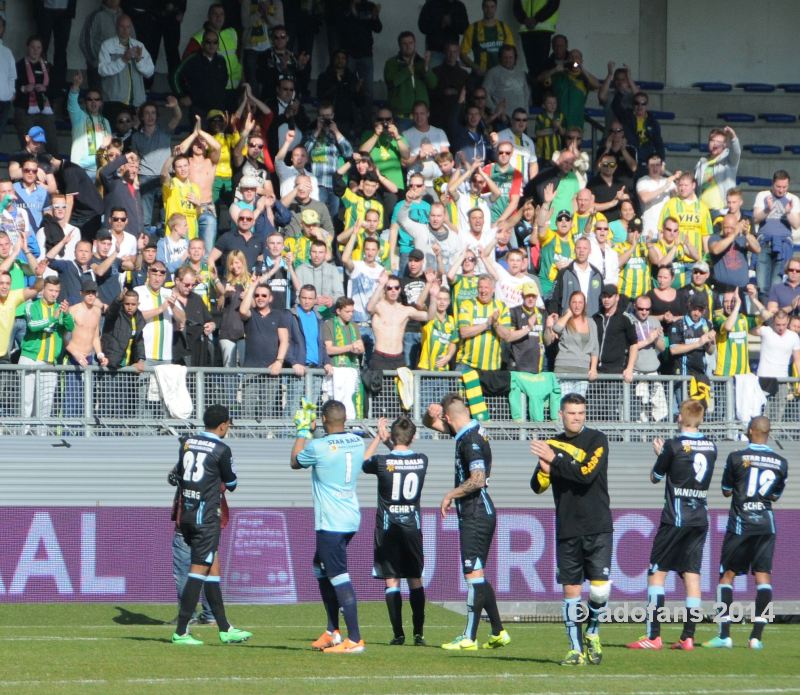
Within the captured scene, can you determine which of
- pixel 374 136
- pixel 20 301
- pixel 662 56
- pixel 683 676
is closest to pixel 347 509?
pixel 683 676

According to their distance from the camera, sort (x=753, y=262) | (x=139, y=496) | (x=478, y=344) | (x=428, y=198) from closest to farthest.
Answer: (x=139, y=496) → (x=478, y=344) → (x=428, y=198) → (x=753, y=262)

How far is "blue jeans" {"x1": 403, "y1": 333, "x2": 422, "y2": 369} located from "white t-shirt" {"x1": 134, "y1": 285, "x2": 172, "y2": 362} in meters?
2.81

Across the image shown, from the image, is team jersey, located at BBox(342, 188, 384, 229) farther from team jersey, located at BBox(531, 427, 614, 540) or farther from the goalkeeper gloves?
team jersey, located at BBox(531, 427, 614, 540)

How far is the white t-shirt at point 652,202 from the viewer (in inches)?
797

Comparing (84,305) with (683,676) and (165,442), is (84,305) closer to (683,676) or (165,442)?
(165,442)

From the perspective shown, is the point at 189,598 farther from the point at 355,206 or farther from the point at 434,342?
the point at 355,206

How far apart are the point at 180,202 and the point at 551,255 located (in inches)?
183

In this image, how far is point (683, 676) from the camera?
10164 mm

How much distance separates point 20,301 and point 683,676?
8.71m

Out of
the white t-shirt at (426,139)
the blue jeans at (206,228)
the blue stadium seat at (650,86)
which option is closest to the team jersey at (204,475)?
the blue jeans at (206,228)

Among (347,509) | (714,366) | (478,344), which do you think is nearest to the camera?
(347,509)

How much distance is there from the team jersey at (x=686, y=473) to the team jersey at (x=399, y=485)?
1.95 metres

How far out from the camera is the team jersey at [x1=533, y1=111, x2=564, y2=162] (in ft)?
70.6

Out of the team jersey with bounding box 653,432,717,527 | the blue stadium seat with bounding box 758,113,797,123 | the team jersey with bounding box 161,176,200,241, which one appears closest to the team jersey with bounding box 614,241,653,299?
the team jersey with bounding box 161,176,200,241
